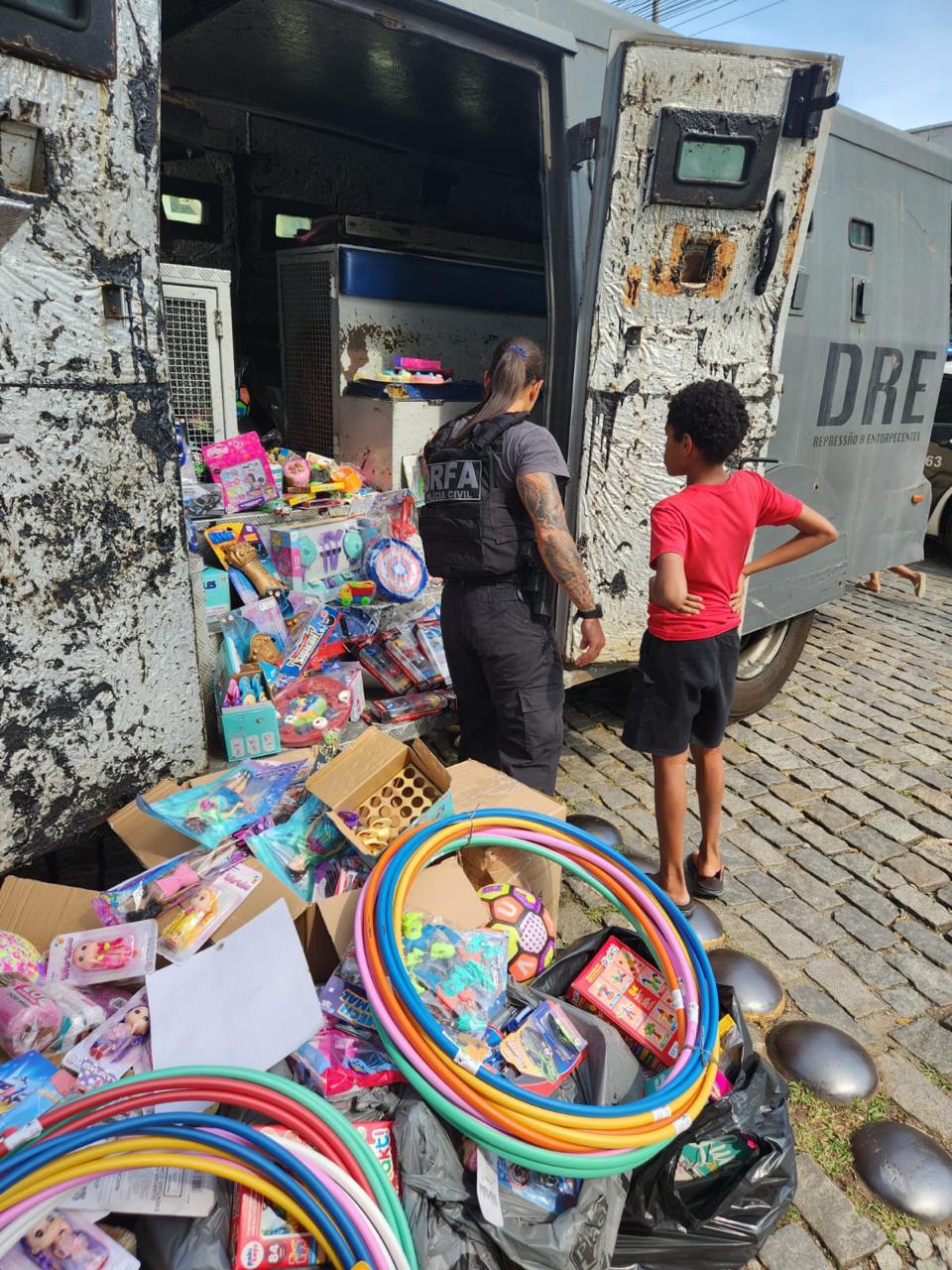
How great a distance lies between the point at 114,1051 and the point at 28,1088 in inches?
7.0

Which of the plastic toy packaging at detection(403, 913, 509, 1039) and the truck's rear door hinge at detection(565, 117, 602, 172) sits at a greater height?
the truck's rear door hinge at detection(565, 117, 602, 172)

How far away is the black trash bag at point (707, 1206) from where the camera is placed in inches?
68.2

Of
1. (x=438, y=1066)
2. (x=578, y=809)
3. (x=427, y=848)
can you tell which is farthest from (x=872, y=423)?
(x=438, y=1066)

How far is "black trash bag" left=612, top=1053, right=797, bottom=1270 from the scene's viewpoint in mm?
1731

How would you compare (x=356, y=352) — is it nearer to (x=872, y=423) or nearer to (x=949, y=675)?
(x=872, y=423)

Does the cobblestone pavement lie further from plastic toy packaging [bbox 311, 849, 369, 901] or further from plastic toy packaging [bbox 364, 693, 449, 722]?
plastic toy packaging [bbox 311, 849, 369, 901]

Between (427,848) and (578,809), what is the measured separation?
1.51 meters

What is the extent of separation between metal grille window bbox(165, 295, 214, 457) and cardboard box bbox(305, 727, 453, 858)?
214 cm

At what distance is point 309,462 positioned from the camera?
441cm

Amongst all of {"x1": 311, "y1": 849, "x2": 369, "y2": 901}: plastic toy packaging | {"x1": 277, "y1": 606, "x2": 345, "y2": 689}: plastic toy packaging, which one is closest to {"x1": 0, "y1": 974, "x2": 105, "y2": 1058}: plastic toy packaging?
{"x1": 311, "y1": 849, "x2": 369, "y2": 901}: plastic toy packaging

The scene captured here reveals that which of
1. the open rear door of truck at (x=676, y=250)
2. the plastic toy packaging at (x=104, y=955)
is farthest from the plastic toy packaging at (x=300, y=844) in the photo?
the open rear door of truck at (x=676, y=250)

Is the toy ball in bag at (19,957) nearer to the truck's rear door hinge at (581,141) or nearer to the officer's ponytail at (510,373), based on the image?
the officer's ponytail at (510,373)

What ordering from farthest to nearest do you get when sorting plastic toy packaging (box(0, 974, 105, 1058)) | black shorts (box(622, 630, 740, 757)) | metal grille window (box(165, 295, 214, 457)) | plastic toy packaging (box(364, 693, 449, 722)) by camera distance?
metal grille window (box(165, 295, 214, 457)), plastic toy packaging (box(364, 693, 449, 722)), black shorts (box(622, 630, 740, 757)), plastic toy packaging (box(0, 974, 105, 1058))

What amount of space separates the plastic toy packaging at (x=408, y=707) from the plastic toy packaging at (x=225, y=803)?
0.74 m
